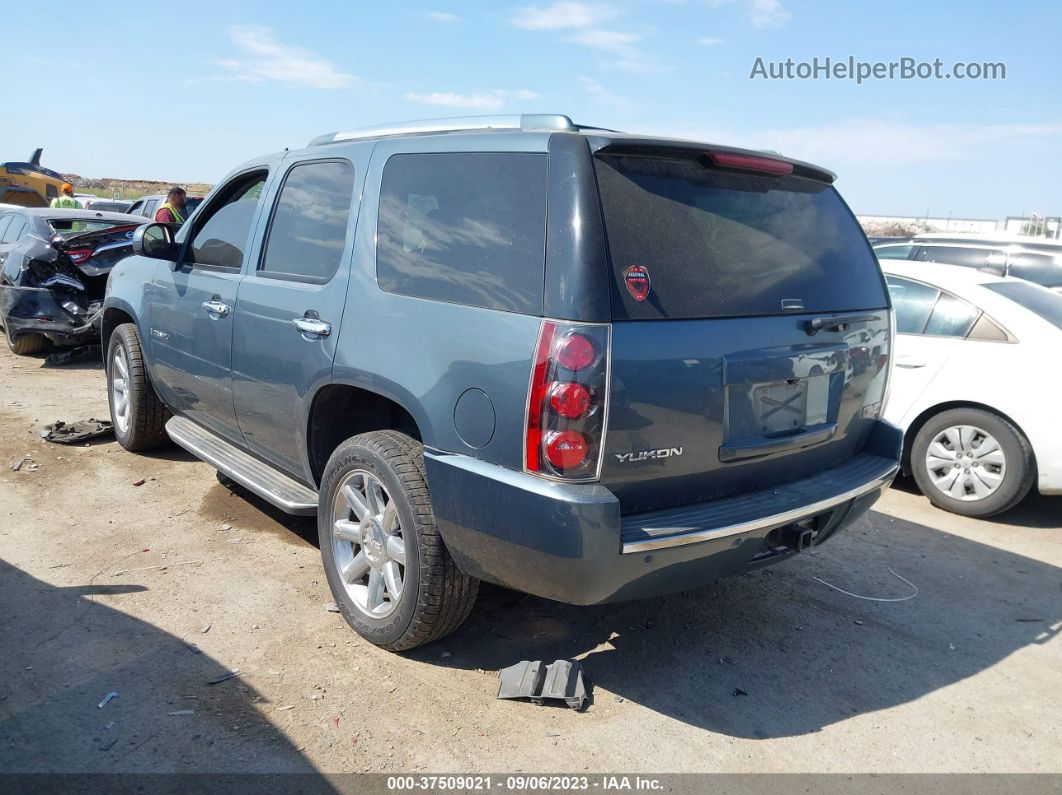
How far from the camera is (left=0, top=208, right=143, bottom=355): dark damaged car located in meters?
9.05

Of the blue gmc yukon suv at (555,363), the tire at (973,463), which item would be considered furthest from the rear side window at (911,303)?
the blue gmc yukon suv at (555,363)

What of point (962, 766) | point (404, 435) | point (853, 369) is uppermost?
point (853, 369)

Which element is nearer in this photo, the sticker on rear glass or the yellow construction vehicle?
the sticker on rear glass

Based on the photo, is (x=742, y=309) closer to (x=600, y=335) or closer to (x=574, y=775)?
(x=600, y=335)

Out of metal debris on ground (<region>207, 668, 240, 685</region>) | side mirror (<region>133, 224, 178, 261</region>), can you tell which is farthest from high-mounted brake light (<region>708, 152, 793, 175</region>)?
side mirror (<region>133, 224, 178, 261</region>)

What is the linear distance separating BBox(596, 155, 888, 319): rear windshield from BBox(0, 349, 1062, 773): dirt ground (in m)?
1.53

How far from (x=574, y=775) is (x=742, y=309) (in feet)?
5.70

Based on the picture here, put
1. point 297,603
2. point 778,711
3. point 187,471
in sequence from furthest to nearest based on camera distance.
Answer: point 187,471
point 297,603
point 778,711

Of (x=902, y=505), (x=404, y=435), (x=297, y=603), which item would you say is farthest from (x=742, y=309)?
(x=902, y=505)

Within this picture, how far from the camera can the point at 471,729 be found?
3096 mm

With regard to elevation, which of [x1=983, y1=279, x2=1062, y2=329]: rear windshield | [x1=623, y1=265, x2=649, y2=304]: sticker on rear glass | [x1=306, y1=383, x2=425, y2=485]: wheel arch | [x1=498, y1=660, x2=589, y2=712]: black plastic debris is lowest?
[x1=498, y1=660, x2=589, y2=712]: black plastic debris

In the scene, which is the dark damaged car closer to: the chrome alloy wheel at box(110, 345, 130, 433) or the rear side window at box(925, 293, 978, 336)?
the chrome alloy wheel at box(110, 345, 130, 433)

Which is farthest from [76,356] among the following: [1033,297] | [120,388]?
[1033,297]

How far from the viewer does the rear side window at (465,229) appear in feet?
9.77
